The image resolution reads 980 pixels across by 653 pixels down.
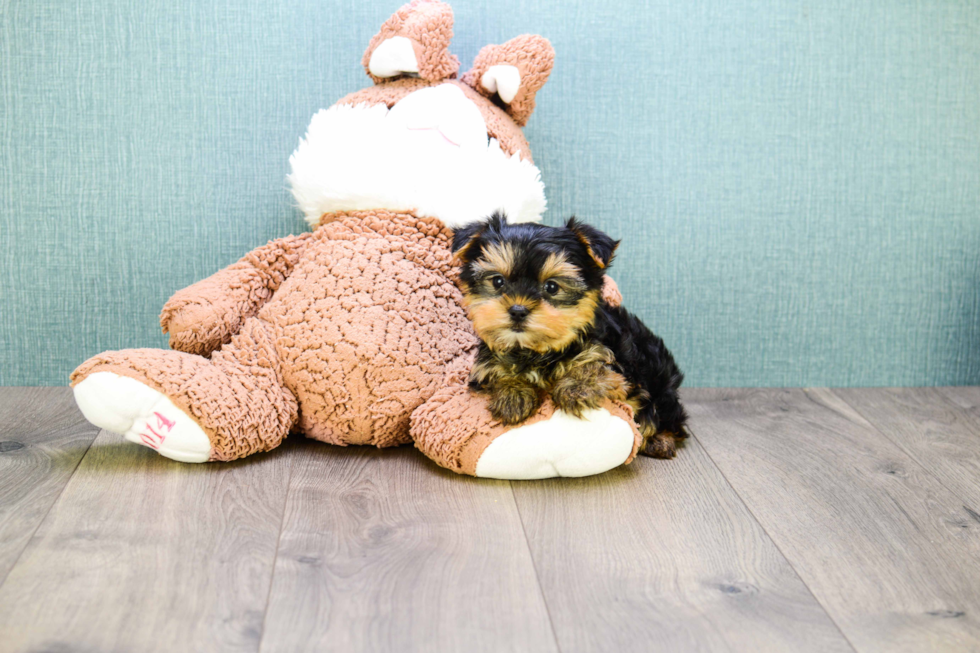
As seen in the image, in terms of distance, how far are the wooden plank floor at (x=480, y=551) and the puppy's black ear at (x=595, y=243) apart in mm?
512

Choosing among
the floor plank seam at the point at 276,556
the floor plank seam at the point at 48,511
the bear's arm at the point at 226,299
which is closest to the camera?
the floor plank seam at the point at 276,556

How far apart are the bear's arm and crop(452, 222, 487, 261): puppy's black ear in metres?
0.56

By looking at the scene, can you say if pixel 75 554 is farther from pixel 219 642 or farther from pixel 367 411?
pixel 367 411

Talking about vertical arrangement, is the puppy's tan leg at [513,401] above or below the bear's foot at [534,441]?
above

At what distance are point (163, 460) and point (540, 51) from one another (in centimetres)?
137

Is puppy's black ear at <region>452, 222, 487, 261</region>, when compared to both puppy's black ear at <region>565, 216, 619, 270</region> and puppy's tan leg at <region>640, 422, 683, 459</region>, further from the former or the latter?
puppy's tan leg at <region>640, 422, 683, 459</region>

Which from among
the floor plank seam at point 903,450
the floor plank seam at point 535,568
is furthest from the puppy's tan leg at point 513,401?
the floor plank seam at point 903,450

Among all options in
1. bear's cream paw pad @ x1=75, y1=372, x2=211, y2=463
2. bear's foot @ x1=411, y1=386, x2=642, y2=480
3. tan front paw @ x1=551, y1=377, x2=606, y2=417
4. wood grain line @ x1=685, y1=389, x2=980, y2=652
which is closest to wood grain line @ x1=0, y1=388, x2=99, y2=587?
bear's cream paw pad @ x1=75, y1=372, x2=211, y2=463

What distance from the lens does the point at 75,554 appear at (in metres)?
1.45

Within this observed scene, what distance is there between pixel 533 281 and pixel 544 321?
0.09m

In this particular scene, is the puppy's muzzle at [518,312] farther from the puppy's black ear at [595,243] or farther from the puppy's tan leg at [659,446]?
the puppy's tan leg at [659,446]

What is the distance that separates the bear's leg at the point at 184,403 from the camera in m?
1.75

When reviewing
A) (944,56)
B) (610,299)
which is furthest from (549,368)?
(944,56)

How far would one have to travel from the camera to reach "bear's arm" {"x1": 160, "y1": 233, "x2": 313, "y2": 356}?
6.50 feet
